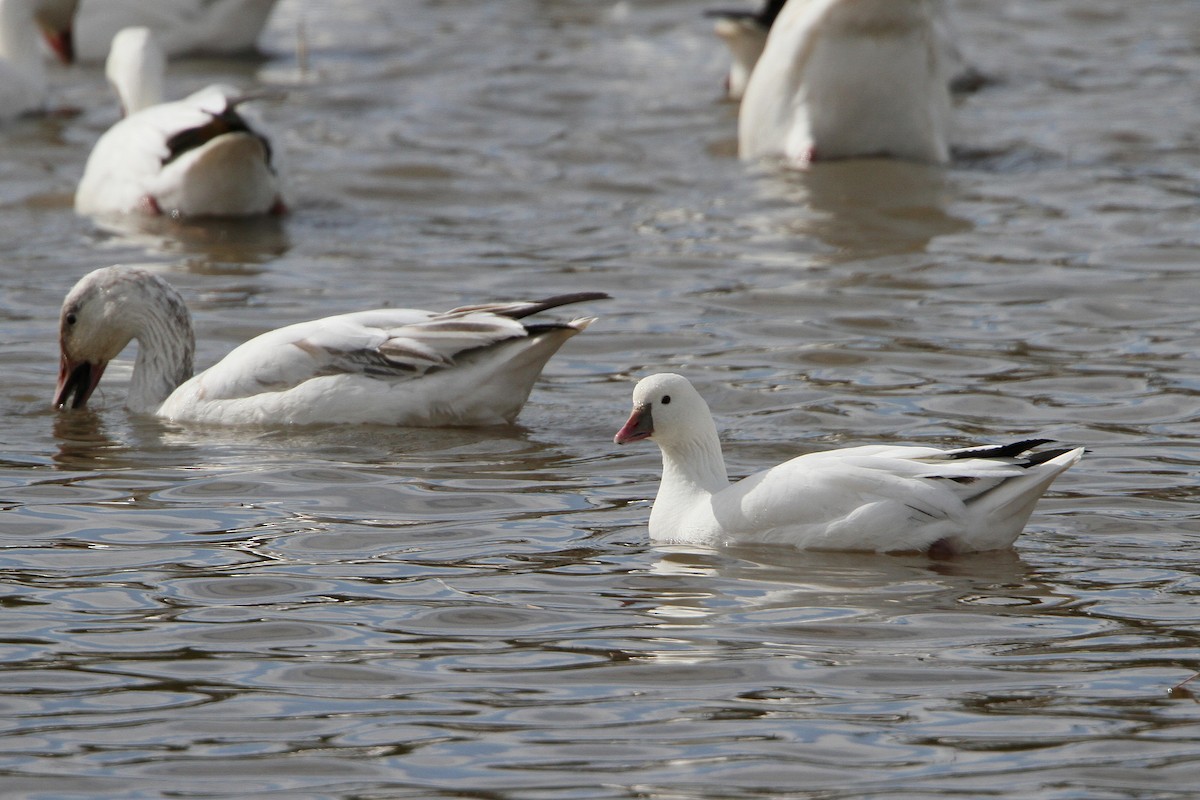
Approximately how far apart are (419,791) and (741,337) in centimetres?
516

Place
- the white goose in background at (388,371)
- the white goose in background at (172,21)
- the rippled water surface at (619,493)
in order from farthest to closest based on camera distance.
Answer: the white goose in background at (172,21) < the white goose in background at (388,371) < the rippled water surface at (619,493)

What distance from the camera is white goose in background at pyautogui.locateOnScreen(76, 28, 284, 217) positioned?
11.4m

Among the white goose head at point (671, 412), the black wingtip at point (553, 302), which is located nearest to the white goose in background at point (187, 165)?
the black wingtip at point (553, 302)

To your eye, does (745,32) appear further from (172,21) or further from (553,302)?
(553,302)

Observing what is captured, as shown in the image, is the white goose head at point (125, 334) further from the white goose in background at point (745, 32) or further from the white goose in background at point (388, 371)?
the white goose in background at point (745, 32)

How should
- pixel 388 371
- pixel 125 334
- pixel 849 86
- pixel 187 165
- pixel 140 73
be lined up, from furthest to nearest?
1. pixel 140 73
2. pixel 849 86
3. pixel 187 165
4. pixel 125 334
5. pixel 388 371

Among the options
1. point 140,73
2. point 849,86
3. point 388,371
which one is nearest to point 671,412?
point 388,371

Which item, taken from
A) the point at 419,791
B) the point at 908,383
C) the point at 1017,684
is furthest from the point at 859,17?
the point at 419,791

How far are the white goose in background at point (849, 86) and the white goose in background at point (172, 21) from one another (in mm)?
5834

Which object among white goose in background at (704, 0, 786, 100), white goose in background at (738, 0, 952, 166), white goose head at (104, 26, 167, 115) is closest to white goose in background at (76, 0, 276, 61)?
white goose head at (104, 26, 167, 115)

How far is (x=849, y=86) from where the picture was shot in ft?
40.6

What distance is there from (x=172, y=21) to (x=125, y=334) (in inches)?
356

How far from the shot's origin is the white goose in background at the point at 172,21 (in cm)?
1695

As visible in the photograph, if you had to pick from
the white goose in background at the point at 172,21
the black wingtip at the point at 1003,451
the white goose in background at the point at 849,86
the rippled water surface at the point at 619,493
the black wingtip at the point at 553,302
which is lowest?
the rippled water surface at the point at 619,493
